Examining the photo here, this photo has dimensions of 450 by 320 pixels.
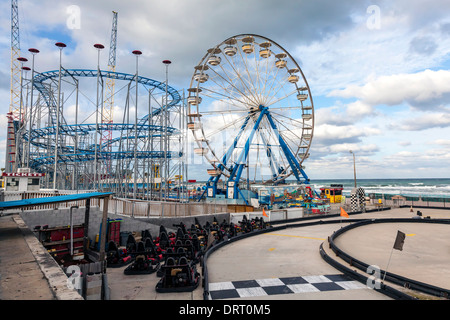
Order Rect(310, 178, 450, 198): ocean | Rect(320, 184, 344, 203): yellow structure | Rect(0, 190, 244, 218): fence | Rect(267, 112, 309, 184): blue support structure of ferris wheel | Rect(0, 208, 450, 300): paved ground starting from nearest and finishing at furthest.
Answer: Rect(0, 208, 450, 300): paved ground, Rect(0, 190, 244, 218): fence, Rect(267, 112, 309, 184): blue support structure of ferris wheel, Rect(320, 184, 344, 203): yellow structure, Rect(310, 178, 450, 198): ocean

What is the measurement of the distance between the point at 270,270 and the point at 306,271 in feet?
3.89

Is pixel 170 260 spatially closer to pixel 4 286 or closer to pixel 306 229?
pixel 4 286

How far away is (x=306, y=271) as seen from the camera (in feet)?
30.1

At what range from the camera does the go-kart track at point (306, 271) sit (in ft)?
23.4

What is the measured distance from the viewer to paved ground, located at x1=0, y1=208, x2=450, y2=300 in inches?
221

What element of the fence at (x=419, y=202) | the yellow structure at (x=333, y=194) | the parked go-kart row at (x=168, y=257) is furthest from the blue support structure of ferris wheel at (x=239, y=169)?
the fence at (x=419, y=202)

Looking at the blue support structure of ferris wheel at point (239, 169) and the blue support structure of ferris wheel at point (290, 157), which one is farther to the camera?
the blue support structure of ferris wheel at point (290, 157)

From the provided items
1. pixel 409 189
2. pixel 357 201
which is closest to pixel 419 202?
pixel 357 201

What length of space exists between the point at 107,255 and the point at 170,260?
380 centimetres

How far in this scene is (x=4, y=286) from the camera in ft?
15.0

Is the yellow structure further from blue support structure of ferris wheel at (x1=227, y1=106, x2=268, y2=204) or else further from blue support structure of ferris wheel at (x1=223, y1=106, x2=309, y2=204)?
blue support structure of ferris wheel at (x1=227, y1=106, x2=268, y2=204)

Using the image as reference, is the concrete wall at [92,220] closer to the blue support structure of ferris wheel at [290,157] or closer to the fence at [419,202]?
the blue support structure of ferris wheel at [290,157]

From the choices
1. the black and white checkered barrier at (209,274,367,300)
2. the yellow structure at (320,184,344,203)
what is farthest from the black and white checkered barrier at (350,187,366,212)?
the black and white checkered barrier at (209,274,367,300)
